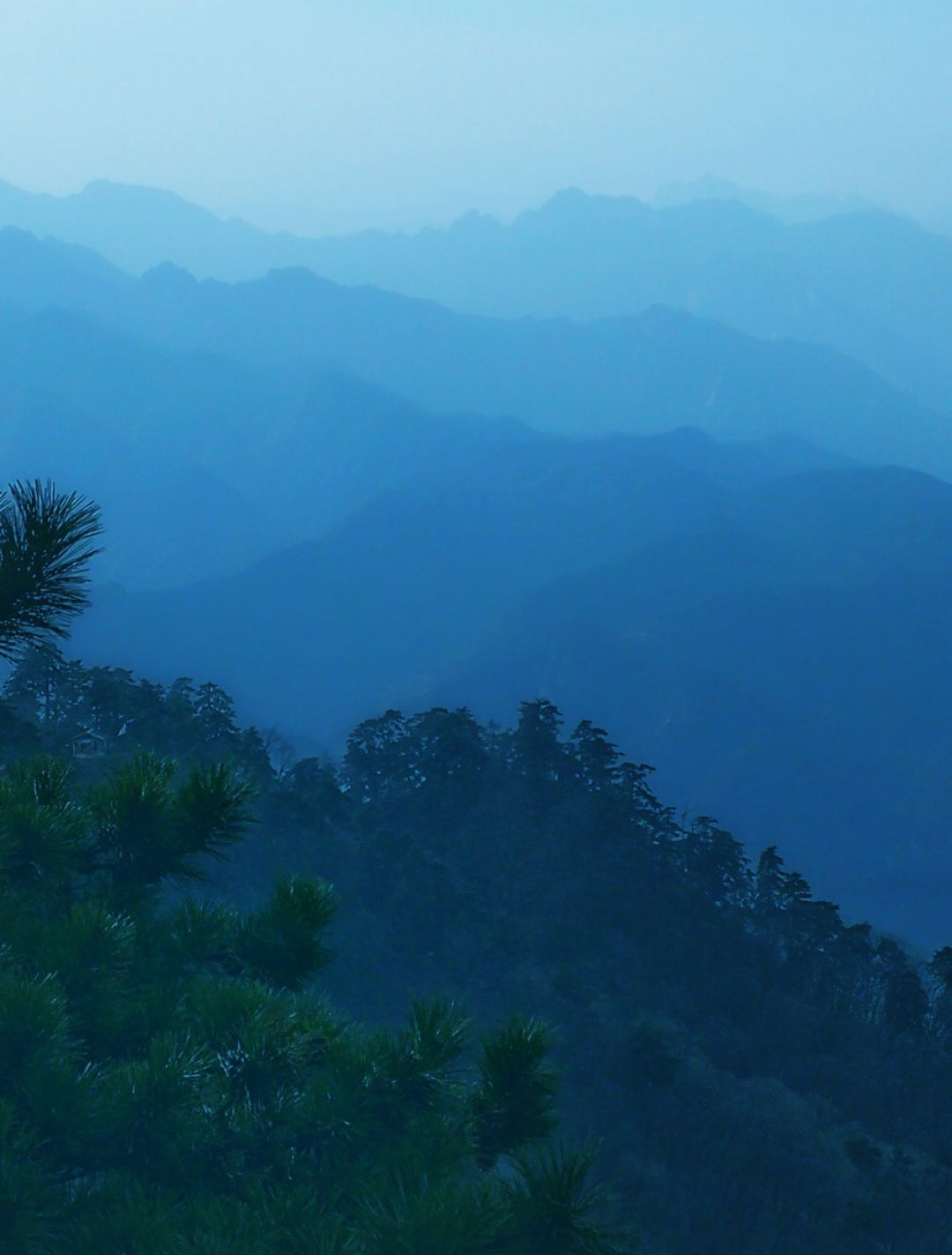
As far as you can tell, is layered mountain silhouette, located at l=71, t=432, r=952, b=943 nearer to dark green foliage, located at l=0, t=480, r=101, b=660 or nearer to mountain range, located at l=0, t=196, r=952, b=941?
mountain range, located at l=0, t=196, r=952, b=941

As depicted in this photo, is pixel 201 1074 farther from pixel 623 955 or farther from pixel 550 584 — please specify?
pixel 550 584

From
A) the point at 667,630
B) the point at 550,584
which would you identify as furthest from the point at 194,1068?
the point at 550,584

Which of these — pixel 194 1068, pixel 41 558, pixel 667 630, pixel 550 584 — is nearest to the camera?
pixel 41 558

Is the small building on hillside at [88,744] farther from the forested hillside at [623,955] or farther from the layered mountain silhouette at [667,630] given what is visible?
the layered mountain silhouette at [667,630]

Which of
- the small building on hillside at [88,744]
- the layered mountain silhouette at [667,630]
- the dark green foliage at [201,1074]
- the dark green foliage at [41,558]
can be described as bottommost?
the dark green foliage at [201,1074]

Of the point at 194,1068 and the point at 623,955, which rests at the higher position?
the point at 623,955

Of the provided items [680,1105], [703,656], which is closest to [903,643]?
[703,656]

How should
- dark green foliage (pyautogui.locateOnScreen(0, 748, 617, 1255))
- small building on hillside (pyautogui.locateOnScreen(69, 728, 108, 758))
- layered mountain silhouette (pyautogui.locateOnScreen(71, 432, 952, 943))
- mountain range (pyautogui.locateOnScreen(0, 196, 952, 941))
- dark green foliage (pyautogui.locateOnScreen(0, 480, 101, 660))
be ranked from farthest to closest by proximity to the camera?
mountain range (pyautogui.locateOnScreen(0, 196, 952, 941)) → layered mountain silhouette (pyautogui.locateOnScreen(71, 432, 952, 943)) → small building on hillside (pyautogui.locateOnScreen(69, 728, 108, 758)) → dark green foliage (pyautogui.locateOnScreen(0, 480, 101, 660)) → dark green foliage (pyautogui.locateOnScreen(0, 748, 617, 1255))

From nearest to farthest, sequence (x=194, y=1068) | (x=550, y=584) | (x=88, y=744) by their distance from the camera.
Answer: (x=194, y=1068)
(x=88, y=744)
(x=550, y=584)

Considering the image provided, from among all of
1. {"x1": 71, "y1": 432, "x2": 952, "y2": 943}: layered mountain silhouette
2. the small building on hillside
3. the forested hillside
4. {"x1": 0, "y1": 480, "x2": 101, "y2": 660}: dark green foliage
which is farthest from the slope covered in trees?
{"x1": 71, "y1": 432, "x2": 952, "y2": 943}: layered mountain silhouette

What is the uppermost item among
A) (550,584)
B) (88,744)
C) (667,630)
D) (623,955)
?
(550,584)

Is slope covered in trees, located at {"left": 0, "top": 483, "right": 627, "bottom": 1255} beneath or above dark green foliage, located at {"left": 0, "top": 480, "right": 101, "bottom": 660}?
beneath

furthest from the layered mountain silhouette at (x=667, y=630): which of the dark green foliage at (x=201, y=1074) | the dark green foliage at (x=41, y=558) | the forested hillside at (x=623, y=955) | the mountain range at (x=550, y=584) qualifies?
the dark green foliage at (x=41, y=558)

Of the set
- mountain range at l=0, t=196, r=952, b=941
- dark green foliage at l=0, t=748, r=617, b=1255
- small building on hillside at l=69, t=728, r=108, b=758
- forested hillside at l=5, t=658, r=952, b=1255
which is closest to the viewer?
dark green foliage at l=0, t=748, r=617, b=1255
